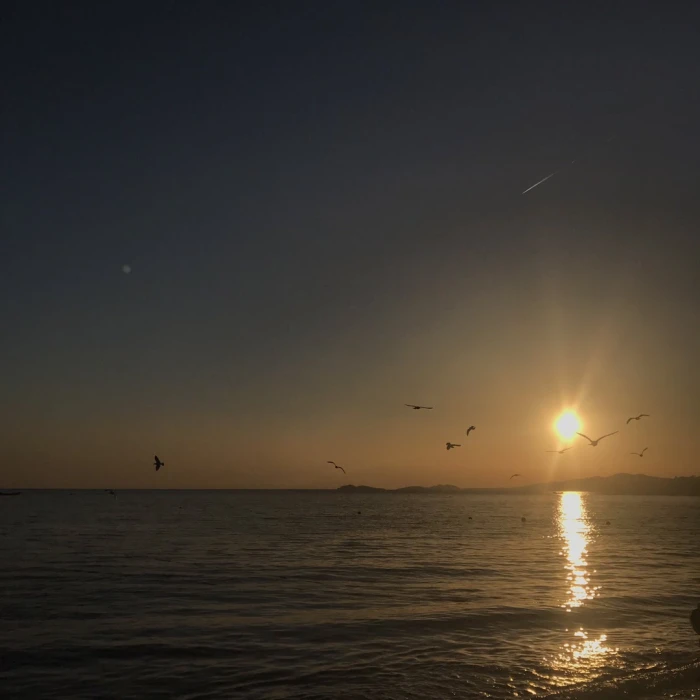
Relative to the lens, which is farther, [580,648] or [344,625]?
[344,625]

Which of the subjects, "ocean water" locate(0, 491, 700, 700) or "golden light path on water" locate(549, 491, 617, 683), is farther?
"golden light path on water" locate(549, 491, 617, 683)

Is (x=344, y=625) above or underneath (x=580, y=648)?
above

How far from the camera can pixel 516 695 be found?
645 inches

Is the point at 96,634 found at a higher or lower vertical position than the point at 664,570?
higher

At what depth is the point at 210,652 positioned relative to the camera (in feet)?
66.8

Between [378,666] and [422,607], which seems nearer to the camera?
[378,666]

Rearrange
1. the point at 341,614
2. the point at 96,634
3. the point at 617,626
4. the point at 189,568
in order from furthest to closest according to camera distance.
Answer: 1. the point at 189,568
2. the point at 341,614
3. the point at 617,626
4. the point at 96,634

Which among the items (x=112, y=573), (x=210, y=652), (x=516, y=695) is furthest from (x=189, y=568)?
(x=516, y=695)

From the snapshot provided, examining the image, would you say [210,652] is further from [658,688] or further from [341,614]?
[658,688]

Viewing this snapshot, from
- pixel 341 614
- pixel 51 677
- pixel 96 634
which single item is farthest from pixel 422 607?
pixel 51 677

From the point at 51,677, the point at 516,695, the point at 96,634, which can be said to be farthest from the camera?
the point at 96,634

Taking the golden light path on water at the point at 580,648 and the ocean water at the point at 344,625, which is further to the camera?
the golden light path on water at the point at 580,648

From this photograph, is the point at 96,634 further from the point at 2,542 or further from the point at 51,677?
the point at 2,542

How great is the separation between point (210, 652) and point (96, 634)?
5.21 m
